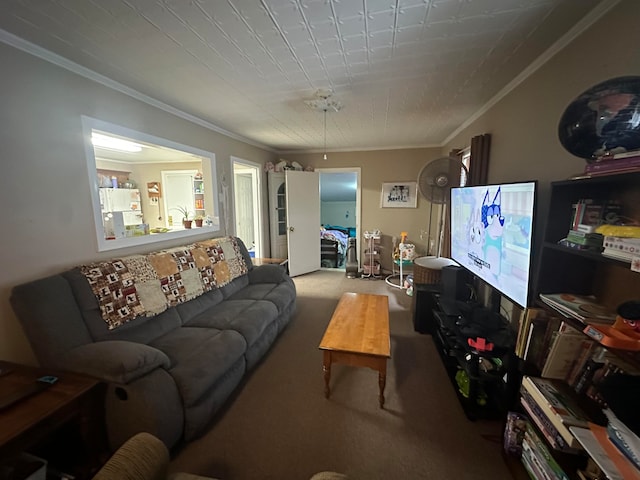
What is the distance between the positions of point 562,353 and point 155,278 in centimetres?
261

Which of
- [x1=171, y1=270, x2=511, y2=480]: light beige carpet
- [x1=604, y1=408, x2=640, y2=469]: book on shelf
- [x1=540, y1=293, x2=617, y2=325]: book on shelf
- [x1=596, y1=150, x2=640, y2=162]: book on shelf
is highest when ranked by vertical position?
[x1=596, y1=150, x2=640, y2=162]: book on shelf

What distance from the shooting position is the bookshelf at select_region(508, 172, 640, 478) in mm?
1047

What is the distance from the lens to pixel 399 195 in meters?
4.85

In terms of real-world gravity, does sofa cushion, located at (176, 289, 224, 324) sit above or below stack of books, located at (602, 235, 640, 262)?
below

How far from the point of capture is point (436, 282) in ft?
10.0

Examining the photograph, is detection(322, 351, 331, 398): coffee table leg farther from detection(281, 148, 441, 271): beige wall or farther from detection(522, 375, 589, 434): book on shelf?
detection(281, 148, 441, 271): beige wall

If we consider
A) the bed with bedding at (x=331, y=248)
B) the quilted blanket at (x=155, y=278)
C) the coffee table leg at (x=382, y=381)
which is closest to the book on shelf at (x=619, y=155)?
the coffee table leg at (x=382, y=381)

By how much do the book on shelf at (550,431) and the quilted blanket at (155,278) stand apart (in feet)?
7.89

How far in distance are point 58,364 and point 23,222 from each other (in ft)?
2.92

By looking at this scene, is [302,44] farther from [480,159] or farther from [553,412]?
[553,412]

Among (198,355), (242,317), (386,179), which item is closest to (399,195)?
(386,179)

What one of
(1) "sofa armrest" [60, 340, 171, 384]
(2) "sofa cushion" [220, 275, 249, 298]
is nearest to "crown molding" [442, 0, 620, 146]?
(1) "sofa armrest" [60, 340, 171, 384]

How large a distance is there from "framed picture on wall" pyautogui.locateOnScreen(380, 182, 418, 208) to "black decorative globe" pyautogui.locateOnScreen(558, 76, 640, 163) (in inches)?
149

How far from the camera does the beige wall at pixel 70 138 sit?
134cm
